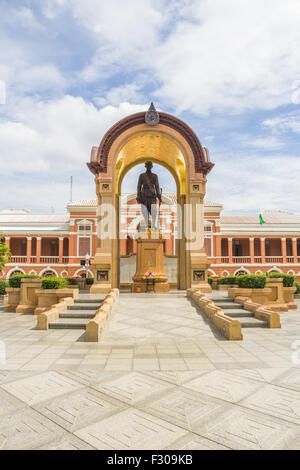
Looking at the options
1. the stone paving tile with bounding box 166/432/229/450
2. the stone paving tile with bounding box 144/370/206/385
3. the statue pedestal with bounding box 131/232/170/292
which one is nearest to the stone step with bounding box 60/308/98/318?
the stone paving tile with bounding box 144/370/206/385

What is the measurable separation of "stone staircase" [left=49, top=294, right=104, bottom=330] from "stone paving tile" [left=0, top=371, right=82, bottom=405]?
127 inches

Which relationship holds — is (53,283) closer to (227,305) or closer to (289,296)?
(227,305)

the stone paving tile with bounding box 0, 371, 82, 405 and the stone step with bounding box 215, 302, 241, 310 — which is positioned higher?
the stone step with bounding box 215, 302, 241, 310

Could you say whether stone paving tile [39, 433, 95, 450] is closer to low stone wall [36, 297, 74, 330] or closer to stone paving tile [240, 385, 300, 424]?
stone paving tile [240, 385, 300, 424]

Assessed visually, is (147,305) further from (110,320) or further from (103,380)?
(103,380)

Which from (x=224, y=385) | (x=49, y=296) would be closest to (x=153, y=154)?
(x=49, y=296)

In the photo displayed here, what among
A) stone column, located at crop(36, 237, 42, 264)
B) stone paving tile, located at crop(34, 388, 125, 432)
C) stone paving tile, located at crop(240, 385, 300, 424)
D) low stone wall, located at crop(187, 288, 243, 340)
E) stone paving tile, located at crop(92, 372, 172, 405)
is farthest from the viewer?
stone column, located at crop(36, 237, 42, 264)

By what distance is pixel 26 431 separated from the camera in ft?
9.52

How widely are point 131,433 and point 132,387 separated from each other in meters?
1.14

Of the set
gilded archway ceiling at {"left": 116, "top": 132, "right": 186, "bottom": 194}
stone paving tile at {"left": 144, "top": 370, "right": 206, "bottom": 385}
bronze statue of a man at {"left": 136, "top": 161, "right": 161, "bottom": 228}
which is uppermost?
gilded archway ceiling at {"left": 116, "top": 132, "right": 186, "bottom": 194}

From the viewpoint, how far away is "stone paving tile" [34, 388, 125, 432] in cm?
307

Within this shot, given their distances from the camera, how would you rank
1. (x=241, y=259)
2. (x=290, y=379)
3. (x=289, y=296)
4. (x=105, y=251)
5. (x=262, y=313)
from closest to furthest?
(x=290, y=379)
(x=262, y=313)
(x=289, y=296)
(x=105, y=251)
(x=241, y=259)

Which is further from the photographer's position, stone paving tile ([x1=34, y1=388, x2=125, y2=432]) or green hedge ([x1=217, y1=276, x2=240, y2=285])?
green hedge ([x1=217, y1=276, x2=240, y2=285])

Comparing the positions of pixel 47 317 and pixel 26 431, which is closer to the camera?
pixel 26 431
